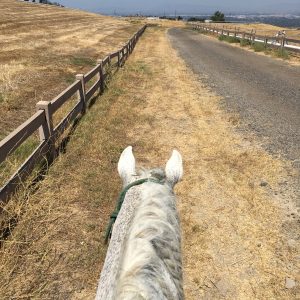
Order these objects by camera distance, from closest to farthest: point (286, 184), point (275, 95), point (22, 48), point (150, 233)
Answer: point (150, 233) → point (286, 184) → point (275, 95) → point (22, 48)

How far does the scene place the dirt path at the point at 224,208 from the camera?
3971 millimetres

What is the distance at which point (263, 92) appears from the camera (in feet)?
41.3

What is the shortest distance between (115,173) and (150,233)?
15.1 ft

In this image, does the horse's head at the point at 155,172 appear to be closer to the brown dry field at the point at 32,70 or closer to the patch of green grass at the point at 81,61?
the brown dry field at the point at 32,70

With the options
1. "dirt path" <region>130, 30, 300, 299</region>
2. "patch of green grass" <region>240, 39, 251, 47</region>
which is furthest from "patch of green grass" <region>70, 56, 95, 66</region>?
"patch of green grass" <region>240, 39, 251, 47</region>

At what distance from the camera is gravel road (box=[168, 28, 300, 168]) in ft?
27.0

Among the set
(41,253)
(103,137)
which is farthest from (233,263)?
(103,137)

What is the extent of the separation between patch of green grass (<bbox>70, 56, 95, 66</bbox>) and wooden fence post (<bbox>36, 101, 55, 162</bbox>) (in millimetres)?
11989

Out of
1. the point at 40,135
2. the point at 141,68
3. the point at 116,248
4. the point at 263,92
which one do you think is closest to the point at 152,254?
the point at 116,248

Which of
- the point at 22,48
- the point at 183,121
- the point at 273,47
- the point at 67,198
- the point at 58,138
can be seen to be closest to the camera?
the point at 67,198

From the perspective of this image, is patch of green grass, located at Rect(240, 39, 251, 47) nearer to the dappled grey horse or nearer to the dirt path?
the dirt path

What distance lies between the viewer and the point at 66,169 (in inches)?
250

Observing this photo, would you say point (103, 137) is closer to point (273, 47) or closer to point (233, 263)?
point (233, 263)

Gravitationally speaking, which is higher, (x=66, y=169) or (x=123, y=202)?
(x=123, y=202)
